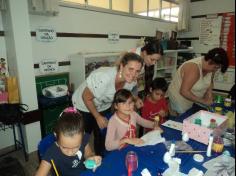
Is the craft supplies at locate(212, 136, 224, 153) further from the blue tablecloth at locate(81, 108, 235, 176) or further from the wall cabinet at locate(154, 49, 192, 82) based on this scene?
the wall cabinet at locate(154, 49, 192, 82)

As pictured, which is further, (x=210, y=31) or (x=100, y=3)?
(x=210, y=31)

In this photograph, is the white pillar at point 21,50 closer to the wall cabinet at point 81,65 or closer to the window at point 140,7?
the wall cabinet at point 81,65

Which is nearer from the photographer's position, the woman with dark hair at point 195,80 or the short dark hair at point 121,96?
the short dark hair at point 121,96

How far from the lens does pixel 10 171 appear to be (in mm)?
1782

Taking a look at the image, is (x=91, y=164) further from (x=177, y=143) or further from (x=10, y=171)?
(x=10, y=171)

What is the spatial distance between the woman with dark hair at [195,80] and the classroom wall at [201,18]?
264cm

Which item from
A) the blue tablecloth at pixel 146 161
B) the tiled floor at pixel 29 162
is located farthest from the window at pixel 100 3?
the blue tablecloth at pixel 146 161

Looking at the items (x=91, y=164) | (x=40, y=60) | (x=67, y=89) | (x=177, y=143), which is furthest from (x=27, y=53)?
(x=177, y=143)

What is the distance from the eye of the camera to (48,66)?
8.94 feet

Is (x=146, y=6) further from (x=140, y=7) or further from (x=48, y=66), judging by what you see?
(x=48, y=66)

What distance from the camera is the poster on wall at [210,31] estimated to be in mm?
4445

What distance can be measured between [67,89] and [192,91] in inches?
62.5

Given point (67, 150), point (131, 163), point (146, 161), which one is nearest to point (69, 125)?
point (67, 150)

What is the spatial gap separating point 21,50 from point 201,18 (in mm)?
4084
